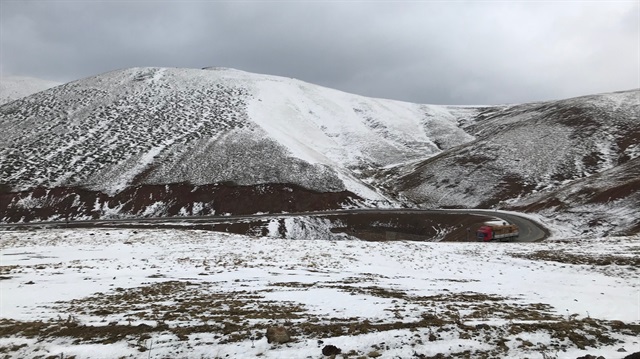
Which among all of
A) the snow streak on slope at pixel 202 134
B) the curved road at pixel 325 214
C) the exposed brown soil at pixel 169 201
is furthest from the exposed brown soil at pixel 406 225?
the snow streak on slope at pixel 202 134

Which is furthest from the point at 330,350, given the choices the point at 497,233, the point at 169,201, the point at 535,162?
the point at 535,162

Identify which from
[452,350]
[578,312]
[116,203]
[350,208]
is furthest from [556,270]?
[116,203]

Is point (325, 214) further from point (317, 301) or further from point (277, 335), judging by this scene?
point (277, 335)

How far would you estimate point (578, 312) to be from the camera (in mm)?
12609

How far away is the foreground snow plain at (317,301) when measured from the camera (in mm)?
8664

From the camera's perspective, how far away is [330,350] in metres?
8.13

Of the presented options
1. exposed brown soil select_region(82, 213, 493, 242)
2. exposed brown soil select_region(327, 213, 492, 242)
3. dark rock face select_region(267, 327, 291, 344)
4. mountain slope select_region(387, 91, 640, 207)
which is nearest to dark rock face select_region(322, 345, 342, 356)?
dark rock face select_region(267, 327, 291, 344)

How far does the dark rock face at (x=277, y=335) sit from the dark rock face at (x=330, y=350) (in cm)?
105

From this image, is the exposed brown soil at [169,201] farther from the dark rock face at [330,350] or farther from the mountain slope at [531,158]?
the dark rock face at [330,350]

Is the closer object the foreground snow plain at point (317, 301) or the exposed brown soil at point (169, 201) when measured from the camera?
the foreground snow plain at point (317, 301)

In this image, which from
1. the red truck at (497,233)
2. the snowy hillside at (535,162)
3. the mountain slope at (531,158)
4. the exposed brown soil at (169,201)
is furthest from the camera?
the mountain slope at (531,158)

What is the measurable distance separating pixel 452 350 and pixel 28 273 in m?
20.5

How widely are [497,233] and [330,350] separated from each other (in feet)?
135

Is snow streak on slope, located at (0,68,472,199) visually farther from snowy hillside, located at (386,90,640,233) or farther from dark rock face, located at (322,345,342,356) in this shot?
dark rock face, located at (322,345,342,356)
